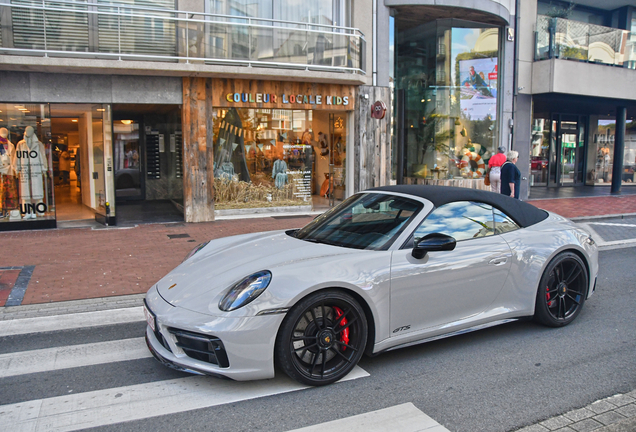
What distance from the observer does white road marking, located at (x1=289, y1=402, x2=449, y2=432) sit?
130 inches

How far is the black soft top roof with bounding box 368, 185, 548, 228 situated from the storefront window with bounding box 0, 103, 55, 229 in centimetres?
951

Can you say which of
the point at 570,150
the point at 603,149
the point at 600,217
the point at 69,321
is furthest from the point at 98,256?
the point at 603,149

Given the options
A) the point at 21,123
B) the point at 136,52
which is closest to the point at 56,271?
the point at 21,123

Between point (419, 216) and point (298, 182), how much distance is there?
10.6m

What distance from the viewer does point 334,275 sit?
3.91 m

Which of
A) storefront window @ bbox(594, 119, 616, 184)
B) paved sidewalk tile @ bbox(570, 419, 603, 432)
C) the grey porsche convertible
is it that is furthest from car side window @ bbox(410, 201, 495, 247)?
storefront window @ bbox(594, 119, 616, 184)

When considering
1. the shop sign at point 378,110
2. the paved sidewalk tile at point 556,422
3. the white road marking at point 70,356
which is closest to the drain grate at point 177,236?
the white road marking at point 70,356

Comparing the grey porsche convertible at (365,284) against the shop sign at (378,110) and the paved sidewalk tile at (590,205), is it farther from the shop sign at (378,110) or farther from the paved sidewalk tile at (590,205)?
the paved sidewalk tile at (590,205)

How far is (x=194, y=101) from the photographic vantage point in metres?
12.9

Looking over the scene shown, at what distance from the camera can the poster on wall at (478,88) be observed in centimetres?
1755

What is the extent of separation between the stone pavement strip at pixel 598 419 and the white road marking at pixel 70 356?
3.18 metres

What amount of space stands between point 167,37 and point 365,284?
34.3 feet

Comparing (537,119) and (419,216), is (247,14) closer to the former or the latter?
(419,216)

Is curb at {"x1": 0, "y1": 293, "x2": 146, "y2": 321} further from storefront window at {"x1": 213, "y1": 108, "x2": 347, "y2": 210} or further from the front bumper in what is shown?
storefront window at {"x1": 213, "y1": 108, "x2": 347, "y2": 210}
